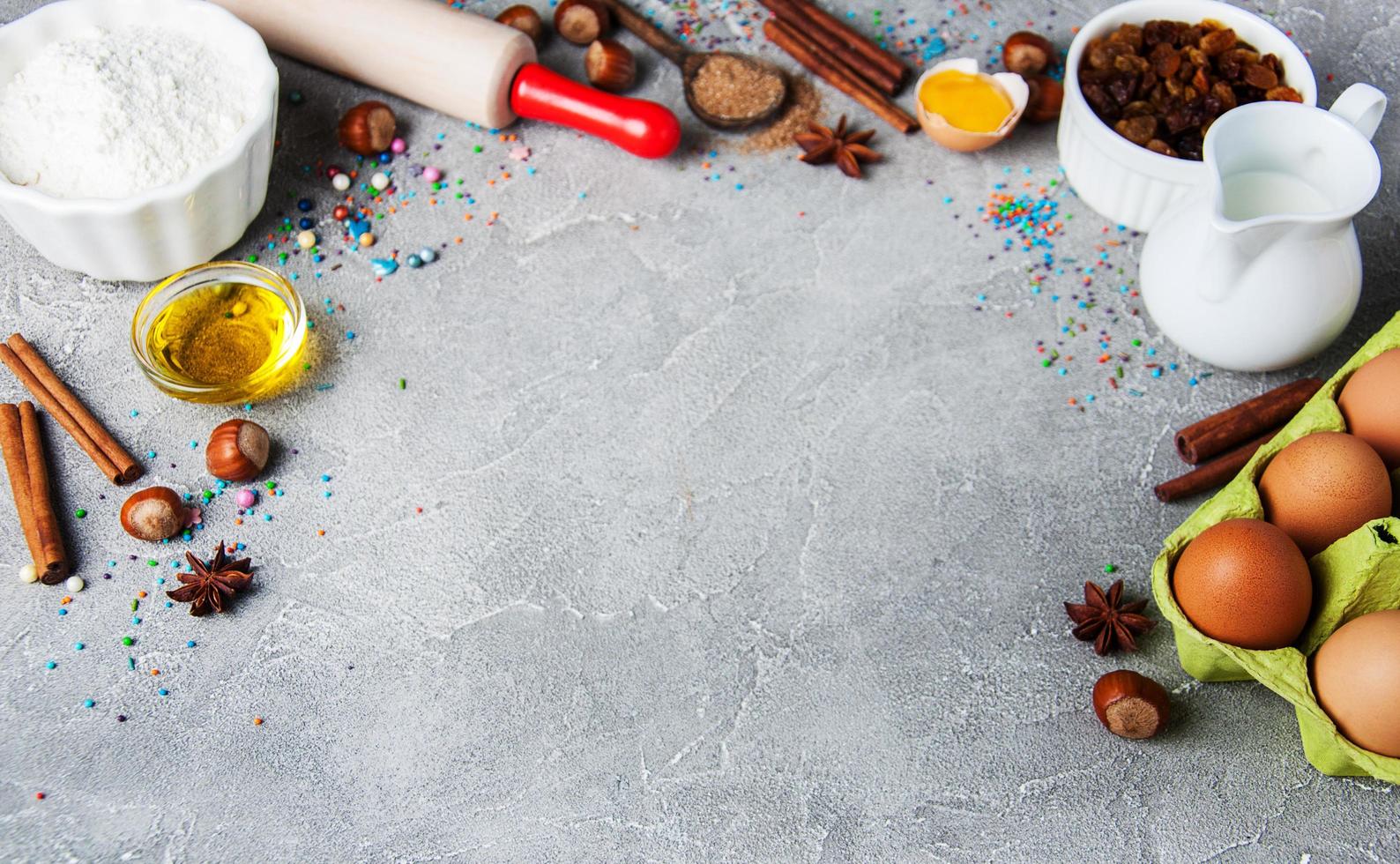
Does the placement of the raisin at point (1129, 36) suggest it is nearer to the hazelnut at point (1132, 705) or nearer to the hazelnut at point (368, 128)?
the hazelnut at point (1132, 705)

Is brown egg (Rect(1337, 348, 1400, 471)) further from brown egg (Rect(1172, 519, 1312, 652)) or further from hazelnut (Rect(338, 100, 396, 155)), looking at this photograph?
hazelnut (Rect(338, 100, 396, 155))

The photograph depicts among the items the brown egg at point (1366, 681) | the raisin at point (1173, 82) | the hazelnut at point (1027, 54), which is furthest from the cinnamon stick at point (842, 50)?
the brown egg at point (1366, 681)

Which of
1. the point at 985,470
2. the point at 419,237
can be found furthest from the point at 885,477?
the point at 419,237

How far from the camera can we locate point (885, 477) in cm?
132

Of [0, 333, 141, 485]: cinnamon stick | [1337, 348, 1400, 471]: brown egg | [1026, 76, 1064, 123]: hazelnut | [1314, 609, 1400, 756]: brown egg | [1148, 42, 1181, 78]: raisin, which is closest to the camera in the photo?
[1314, 609, 1400, 756]: brown egg

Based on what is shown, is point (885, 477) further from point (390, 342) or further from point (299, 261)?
point (299, 261)

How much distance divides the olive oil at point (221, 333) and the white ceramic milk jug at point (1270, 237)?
0.97 meters

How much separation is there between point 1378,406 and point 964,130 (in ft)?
1.93

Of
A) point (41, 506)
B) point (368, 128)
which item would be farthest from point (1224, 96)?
point (41, 506)

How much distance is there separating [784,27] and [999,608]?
815 millimetres

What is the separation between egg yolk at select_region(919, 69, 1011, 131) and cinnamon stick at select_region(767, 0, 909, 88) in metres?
0.05

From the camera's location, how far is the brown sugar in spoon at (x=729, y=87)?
5.00 ft

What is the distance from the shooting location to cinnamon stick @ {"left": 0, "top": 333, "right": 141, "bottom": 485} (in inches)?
51.2

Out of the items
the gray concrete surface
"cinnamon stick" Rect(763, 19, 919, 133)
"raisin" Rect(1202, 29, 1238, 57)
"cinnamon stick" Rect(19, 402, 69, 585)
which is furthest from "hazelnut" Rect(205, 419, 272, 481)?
"raisin" Rect(1202, 29, 1238, 57)
